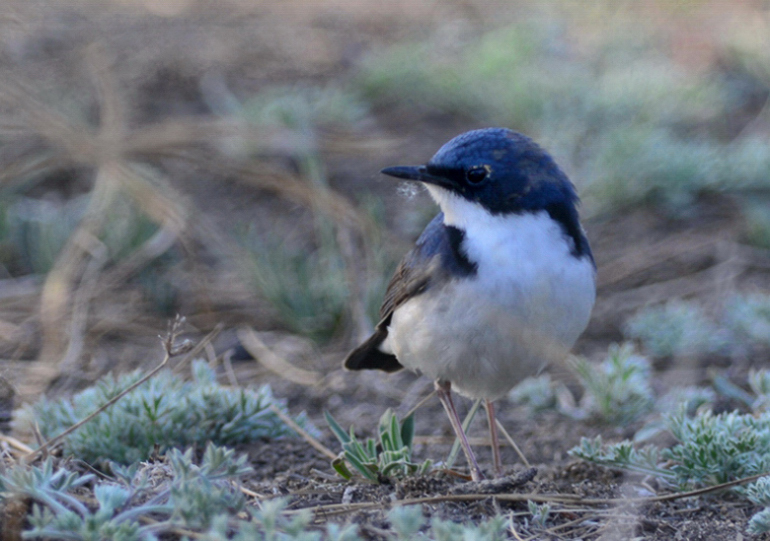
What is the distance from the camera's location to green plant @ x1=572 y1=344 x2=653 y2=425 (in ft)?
14.6

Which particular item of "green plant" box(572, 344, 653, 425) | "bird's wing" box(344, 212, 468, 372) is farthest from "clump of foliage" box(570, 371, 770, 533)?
"bird's wing" box(344, 212, 468, 372)

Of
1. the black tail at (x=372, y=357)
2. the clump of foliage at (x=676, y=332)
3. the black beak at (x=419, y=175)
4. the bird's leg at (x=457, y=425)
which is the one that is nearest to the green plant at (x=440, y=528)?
the bird's leg at (x=457, y=425)

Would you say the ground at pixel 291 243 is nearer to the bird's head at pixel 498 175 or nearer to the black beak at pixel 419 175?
the bird's head at pixel 498 175

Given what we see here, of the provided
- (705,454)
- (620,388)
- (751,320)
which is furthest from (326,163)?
(705,454)

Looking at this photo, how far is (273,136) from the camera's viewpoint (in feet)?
25.0

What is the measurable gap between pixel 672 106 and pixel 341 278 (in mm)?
3519

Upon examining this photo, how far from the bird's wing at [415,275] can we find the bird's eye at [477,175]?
0.23 metres

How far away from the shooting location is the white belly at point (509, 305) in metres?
3.55

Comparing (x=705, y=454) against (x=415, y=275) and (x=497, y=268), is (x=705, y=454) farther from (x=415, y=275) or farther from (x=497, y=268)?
(x=415, y=275)

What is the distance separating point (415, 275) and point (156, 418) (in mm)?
1246

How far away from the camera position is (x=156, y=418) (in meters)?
3.87

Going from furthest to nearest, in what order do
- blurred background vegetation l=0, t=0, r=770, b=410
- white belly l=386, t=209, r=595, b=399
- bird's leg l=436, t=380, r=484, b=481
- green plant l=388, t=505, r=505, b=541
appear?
blurred background vegetation l=0, t=0, r=770, b=410
bird's leg l=436, t=380, r=484, b=481
white belly l=386, t=209, r=595, b=399
green plant l=388, t=505, r=505, b=541

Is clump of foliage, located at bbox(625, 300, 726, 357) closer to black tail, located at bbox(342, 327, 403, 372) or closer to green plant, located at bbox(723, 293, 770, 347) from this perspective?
green plant, located at bbox(723, 293, 770, 347)

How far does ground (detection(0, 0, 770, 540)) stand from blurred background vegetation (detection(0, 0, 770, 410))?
3 cm
